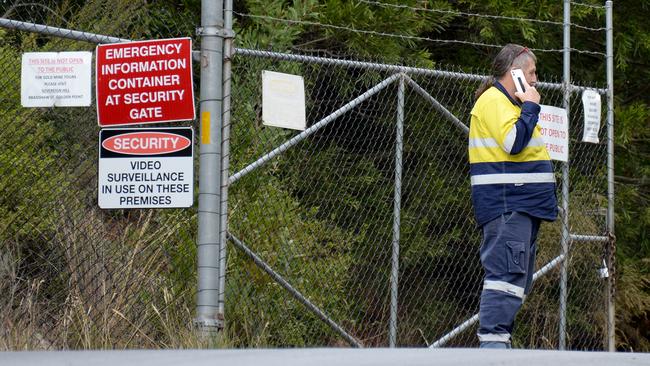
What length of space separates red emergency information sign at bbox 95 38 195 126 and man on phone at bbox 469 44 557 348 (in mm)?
1561

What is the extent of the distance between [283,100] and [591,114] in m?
2.81

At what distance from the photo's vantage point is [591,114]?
863 centimetres

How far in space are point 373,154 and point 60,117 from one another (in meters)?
2.44

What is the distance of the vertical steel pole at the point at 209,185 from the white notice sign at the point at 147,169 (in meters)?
0.19

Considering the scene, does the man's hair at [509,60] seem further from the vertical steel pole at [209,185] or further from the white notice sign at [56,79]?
the white notice sign at [56,79]

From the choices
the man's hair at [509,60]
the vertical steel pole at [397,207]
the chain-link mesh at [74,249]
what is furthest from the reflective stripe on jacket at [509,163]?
the chain-link mesh at [74,249]

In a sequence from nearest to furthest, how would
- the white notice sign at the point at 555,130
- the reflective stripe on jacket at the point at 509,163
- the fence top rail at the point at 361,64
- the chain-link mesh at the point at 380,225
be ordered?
the reflective stripe on jacket at the point at 509,163, the fence top rail at the point at 361,64, the chain-link mesh at the point at 380,225, the white notice sign at the point at 555,130

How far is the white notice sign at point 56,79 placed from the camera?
20.7 ft

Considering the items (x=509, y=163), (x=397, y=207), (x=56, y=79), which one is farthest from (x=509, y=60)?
(x=56, y=79)

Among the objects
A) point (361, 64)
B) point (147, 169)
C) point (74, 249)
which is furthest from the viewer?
point (361, 64)

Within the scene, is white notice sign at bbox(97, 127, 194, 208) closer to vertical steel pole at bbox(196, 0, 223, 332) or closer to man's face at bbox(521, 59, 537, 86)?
vertical steel pole at bbox(196, 0, 223, 332)

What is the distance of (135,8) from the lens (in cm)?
905

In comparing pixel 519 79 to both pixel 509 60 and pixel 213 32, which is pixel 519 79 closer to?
pixel 509 60

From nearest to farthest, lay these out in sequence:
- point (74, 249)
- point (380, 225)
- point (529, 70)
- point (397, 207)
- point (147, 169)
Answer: point (147, 169)
point (529, 70)
point (74, 249)
point (397, 207)
point (380, 225)
